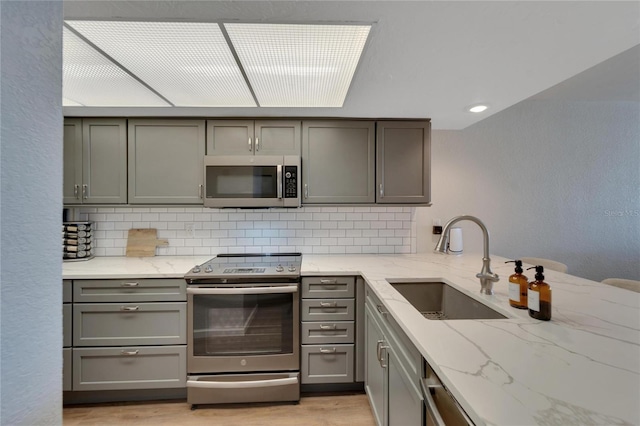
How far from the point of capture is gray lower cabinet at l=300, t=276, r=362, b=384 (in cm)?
203

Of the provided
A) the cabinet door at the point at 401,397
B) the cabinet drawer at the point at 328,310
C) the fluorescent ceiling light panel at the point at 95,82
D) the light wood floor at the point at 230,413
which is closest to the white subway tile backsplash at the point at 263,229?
the cabinet drawer at the point at 328,310

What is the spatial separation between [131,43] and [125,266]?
1.64 metres

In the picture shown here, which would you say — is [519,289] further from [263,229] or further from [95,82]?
[95,82]

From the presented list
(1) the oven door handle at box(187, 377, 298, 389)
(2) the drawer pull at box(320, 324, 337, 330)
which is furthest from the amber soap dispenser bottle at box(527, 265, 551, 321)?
(1) the oven door handle at box(187, 377, 298, 389)

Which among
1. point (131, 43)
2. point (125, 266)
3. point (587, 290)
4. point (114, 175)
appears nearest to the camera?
point (131, 43)

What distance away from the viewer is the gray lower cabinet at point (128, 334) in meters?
1.93

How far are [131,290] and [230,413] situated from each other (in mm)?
1104

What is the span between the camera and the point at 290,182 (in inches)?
87.9

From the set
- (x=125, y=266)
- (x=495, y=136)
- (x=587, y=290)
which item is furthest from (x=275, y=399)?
(x=495, y=136)

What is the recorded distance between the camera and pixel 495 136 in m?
2.80

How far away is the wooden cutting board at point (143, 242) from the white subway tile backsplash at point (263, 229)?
0.05 metres

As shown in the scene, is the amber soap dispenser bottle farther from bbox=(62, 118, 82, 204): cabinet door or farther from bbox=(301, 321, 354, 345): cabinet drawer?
bbox=(62, 118, 82, 204): cabinet door

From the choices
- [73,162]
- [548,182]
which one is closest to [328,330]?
[73,162]

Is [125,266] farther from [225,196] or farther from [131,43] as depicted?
[131,43]
